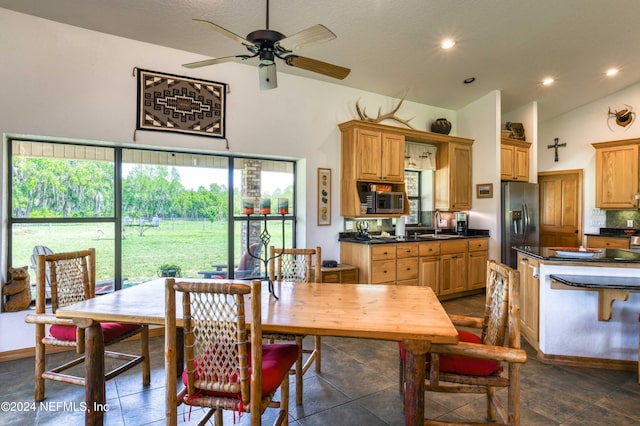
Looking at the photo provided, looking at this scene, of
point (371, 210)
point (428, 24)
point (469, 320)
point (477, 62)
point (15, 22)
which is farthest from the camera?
point (371, 210)

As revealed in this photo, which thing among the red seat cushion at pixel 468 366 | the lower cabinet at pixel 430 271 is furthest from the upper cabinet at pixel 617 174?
the red seat cushion at pixel 468 366

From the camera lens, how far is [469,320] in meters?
2.15

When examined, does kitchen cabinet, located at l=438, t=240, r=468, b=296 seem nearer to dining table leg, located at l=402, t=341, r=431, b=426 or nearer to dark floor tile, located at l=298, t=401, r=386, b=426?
dark floor tile, located at l=298, t=401, r=386, b=426

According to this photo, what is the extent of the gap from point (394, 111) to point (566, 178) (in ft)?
13.4

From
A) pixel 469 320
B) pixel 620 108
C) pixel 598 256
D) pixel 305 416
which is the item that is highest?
pixel 620 108

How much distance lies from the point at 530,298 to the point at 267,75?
3.11m

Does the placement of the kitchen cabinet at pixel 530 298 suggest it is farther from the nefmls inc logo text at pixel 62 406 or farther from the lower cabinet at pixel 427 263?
the nefmls inc logo text at pixel 62 406

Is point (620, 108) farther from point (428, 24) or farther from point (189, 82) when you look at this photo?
point (189, 82)

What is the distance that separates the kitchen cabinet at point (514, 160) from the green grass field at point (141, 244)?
4.42m

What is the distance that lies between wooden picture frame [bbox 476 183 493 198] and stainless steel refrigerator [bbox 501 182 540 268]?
0.19m

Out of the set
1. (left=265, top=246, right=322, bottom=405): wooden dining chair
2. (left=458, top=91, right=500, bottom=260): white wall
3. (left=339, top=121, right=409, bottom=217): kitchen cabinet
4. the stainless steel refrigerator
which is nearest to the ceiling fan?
(left=265, top=246, right=322, bottom=405): wooden dining chair

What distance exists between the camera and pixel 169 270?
12.8 ft

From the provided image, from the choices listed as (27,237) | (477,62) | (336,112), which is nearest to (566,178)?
(477,62)

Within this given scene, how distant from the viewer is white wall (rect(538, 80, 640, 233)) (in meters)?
6.02
